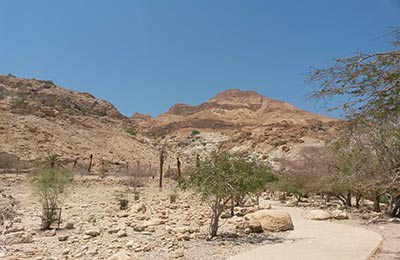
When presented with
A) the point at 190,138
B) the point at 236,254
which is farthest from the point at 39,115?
the point at 236,254

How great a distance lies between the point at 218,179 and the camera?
11.9 metres

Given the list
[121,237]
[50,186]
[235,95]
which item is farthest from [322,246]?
[235,95]

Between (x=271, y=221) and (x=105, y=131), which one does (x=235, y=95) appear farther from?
(x=271, y=221)

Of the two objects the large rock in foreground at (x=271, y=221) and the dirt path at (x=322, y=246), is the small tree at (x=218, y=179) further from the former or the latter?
the dirt path at (x=322, y=246)

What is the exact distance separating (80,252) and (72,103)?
200 feet

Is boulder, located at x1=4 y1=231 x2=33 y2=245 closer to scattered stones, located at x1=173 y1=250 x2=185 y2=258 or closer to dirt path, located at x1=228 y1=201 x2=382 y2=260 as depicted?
scattered stones, located at x1=173 y1=250 x2=185 y2=258

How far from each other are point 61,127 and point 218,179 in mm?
45636

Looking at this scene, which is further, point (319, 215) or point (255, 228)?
point (319, 215)

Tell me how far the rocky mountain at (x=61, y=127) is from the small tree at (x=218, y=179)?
34.6 m

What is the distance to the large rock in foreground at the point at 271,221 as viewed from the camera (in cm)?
1324

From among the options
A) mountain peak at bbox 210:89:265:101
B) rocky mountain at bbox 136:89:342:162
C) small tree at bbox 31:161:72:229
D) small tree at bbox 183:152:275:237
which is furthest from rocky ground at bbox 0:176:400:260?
mountain peak at bbox 210:89:265:101

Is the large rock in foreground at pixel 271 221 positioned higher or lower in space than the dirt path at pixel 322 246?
higher

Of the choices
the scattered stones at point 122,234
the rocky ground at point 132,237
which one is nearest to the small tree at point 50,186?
the rocky ground at point 132,237

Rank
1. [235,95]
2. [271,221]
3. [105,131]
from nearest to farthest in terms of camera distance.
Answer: [271,221]
[105,131]
[235,95]
